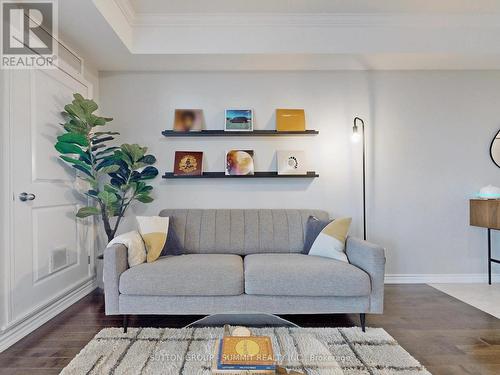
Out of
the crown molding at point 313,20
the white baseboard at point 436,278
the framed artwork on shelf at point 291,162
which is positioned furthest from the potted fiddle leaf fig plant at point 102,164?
the white baseboard at point 436,278

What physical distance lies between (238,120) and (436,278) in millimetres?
2697

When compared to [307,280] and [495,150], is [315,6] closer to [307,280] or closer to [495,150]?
[307,280]

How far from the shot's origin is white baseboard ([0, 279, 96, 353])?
2006 millimetres

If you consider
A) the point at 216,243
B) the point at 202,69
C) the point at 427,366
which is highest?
the point at 202,69

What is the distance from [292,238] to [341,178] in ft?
3.16

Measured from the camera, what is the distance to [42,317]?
2.36 m

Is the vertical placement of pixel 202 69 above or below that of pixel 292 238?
above

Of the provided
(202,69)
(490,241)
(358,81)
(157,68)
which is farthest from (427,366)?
(157,68)

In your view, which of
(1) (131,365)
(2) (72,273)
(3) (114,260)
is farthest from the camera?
(2) (72,273)

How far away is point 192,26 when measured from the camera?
2895 millimetres

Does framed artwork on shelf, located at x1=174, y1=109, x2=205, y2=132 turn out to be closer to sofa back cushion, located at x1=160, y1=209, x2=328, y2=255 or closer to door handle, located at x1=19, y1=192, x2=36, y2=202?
sofa back cushion, located at x1=160, y1=209, x2=328, y2=255

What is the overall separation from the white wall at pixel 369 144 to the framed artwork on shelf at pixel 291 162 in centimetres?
8

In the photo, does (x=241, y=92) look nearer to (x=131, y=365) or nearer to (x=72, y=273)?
(x=72, y=273)

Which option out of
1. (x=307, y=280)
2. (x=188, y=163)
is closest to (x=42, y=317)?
(x=188, y=163)
